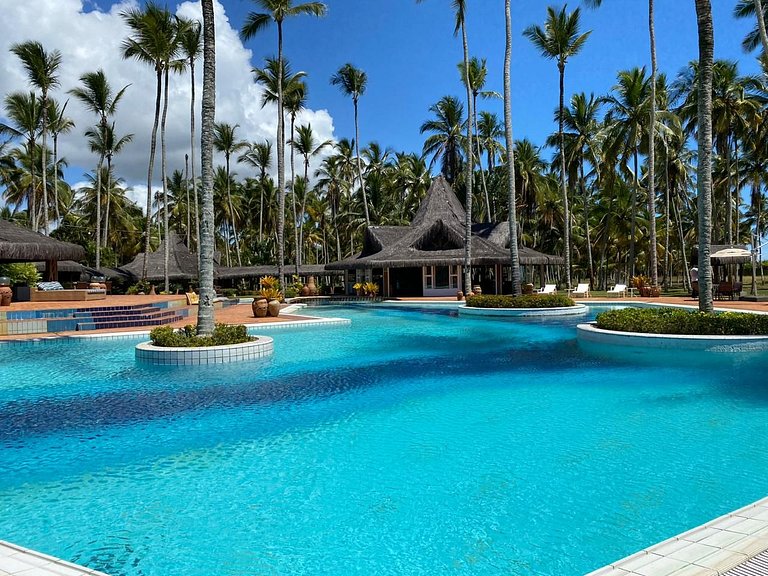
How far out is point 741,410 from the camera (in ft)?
23.7

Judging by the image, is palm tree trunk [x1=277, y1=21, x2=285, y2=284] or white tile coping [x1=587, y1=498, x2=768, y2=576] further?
palm tree trunk [x1=277, y1=21, x2=285, y2=284]

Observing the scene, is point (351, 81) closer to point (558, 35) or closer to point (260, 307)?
point (558, 35)

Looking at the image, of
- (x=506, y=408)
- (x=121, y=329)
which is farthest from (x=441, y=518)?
(x=121, y=329)

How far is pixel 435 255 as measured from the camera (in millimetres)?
33406

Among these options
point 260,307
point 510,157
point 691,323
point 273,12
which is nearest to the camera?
point 691,323

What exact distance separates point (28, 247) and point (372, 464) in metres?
21.8

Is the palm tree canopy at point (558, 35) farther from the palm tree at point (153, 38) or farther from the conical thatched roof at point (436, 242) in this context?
the palm tree at point (153, 38)

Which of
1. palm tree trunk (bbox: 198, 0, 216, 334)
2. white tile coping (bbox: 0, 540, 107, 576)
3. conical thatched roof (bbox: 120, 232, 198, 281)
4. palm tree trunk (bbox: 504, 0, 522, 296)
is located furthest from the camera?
conical thatched roof (bbox: 120, 232, 198, 281)

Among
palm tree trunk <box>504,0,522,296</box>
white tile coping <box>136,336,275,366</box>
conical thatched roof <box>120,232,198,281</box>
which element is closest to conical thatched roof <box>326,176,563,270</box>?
palm tree trunk <box>504,0,522,296</box>

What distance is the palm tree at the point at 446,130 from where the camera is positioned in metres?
39.0

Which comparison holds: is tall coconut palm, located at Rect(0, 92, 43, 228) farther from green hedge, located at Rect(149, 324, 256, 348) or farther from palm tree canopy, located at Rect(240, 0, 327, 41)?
green hedge, located at Rect(149, 324, 256, 348)

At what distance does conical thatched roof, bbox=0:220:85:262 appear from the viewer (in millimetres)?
A: 21172

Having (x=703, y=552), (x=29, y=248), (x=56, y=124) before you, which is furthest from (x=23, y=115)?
(x=703, y=552)

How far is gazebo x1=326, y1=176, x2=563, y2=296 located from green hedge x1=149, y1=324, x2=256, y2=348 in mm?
20049
